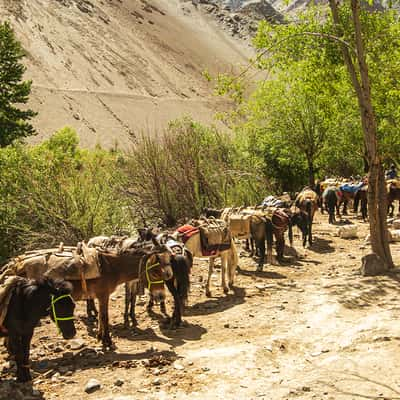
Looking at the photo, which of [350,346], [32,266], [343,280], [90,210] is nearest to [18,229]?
[90,210]

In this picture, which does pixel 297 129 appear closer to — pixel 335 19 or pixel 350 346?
pixel 335 19

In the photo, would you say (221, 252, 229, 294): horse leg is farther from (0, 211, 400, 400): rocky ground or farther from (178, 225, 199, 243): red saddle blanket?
(178, 225, 199, 243): red saddle blanket

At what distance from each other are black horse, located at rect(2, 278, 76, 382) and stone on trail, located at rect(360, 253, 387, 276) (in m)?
6.53

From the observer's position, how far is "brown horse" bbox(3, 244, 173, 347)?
679cm

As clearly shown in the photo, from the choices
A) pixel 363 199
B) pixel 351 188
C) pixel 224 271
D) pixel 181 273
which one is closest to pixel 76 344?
pixel 181 273

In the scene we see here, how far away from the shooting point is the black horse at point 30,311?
5.59 m

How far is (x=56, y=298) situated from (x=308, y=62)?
8.47 meters

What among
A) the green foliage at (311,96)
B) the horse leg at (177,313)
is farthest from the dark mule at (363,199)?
the horse leg at (177,313)

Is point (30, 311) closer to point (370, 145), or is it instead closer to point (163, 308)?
point (163, 308)

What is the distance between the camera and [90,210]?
12469 millimetres

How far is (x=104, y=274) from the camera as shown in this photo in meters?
6.91

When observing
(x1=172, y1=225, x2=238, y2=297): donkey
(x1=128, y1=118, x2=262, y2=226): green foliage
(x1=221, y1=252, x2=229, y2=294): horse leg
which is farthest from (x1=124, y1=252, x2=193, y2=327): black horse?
(x1=128, y1=118, x2=262, y2=226): green foliage

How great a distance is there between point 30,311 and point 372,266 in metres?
7.06

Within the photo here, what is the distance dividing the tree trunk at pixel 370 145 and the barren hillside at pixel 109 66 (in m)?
38.1
